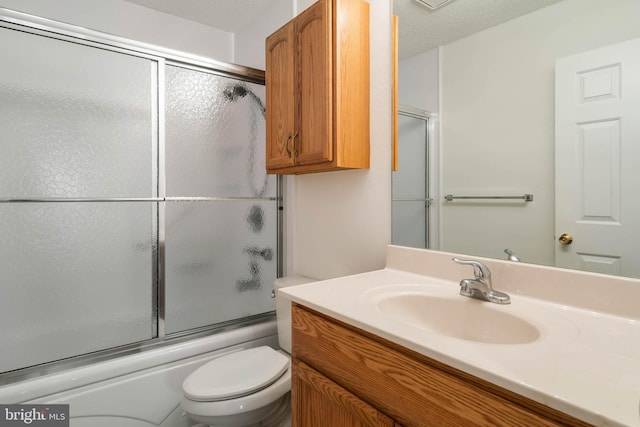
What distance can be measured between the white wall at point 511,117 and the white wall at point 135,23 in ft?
6.09

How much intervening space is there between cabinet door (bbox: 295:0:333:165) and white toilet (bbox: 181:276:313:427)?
2.84 feet

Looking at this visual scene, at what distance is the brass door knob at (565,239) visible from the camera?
2.91 feet

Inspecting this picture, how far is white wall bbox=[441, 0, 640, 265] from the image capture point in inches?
34.1

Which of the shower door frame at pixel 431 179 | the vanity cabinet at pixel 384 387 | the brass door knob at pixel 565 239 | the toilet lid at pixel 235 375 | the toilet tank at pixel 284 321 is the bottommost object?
the toilet lid at pixel 235 375

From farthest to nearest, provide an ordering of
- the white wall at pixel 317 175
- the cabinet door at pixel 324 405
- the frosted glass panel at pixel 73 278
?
the frosted glass panel at pixel 73 278 → the white wall at pixel 317 175 → the cabinet door at pixel 324 405

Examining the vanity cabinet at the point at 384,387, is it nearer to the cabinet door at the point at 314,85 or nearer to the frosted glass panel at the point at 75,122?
the cabinet door at the point at 314,85

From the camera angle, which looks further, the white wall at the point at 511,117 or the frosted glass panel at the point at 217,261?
the frosted glass panel at the point at 217,261

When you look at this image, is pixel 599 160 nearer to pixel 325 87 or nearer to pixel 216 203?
pixel 325 87

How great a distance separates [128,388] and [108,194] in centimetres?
92

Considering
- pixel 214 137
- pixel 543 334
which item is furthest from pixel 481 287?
pixel 214 137

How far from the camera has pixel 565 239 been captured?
90cm

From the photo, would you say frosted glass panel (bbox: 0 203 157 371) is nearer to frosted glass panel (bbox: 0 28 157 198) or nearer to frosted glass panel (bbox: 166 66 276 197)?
frosted glass panel (bbox: 0 28 157 198)

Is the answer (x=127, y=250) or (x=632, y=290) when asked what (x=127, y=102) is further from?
(x=632, y=290)

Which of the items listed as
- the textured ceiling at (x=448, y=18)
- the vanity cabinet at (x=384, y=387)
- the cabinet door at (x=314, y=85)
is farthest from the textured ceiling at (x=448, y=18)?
the vanity cabinet at (x=384, y=387)
